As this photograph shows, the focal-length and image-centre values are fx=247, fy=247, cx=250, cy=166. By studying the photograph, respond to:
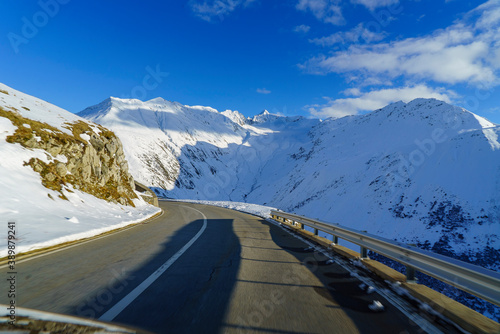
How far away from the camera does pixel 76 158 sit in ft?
53.5

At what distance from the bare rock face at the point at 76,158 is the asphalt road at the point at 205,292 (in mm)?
9608

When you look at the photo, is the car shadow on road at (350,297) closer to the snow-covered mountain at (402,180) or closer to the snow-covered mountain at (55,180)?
the snow-covered mountain at (55,180)

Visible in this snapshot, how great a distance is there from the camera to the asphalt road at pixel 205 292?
313 cm

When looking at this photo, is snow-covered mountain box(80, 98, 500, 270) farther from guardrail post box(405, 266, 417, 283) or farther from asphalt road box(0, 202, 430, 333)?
asphalt road box(0, 202, 430, 333)

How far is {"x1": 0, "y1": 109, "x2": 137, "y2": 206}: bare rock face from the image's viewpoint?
530 inches

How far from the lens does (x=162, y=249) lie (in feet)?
23.8

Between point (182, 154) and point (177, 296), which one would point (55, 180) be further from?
point (182, 154)

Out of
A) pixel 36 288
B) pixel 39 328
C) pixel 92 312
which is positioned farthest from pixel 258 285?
pixel 36 288

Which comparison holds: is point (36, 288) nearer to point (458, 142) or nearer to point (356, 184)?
point (356, 184)

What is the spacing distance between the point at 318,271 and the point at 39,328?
5078mm

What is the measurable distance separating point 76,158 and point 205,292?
1647 cm
